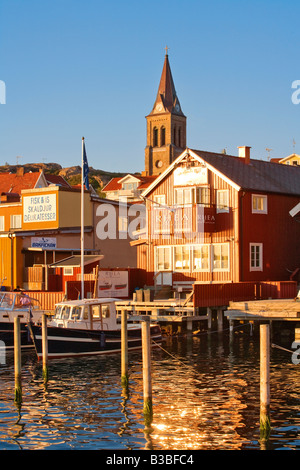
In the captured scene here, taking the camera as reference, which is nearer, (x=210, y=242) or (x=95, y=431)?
(x=95, y=431)

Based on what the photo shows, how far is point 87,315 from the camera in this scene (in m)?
36.5

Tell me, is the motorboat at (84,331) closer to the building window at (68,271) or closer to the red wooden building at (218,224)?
the red wooden building at (218,224)

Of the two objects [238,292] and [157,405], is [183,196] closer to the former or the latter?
[238,292]

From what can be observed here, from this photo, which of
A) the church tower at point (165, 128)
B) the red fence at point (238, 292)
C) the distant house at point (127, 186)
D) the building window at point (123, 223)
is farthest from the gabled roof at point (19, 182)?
the church tower at point (165, 128)

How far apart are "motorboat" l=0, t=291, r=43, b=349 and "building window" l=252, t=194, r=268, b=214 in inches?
609

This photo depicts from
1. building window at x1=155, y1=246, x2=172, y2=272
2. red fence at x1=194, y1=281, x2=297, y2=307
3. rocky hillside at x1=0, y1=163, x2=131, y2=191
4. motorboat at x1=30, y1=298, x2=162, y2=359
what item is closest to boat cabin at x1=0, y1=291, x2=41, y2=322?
motorboat at x1=30, y1=298, x2=162, y2=359

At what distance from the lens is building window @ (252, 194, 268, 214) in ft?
156

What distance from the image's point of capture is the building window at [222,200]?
155ft

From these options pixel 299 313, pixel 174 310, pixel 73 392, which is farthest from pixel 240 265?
pixel 73 392

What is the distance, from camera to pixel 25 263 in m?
53.8

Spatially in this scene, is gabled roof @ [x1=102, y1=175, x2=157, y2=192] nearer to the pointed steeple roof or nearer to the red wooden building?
the pointed steeple roof

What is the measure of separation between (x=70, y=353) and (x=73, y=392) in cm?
800

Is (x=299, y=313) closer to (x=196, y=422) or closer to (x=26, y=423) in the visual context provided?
(x=196, y=422)
